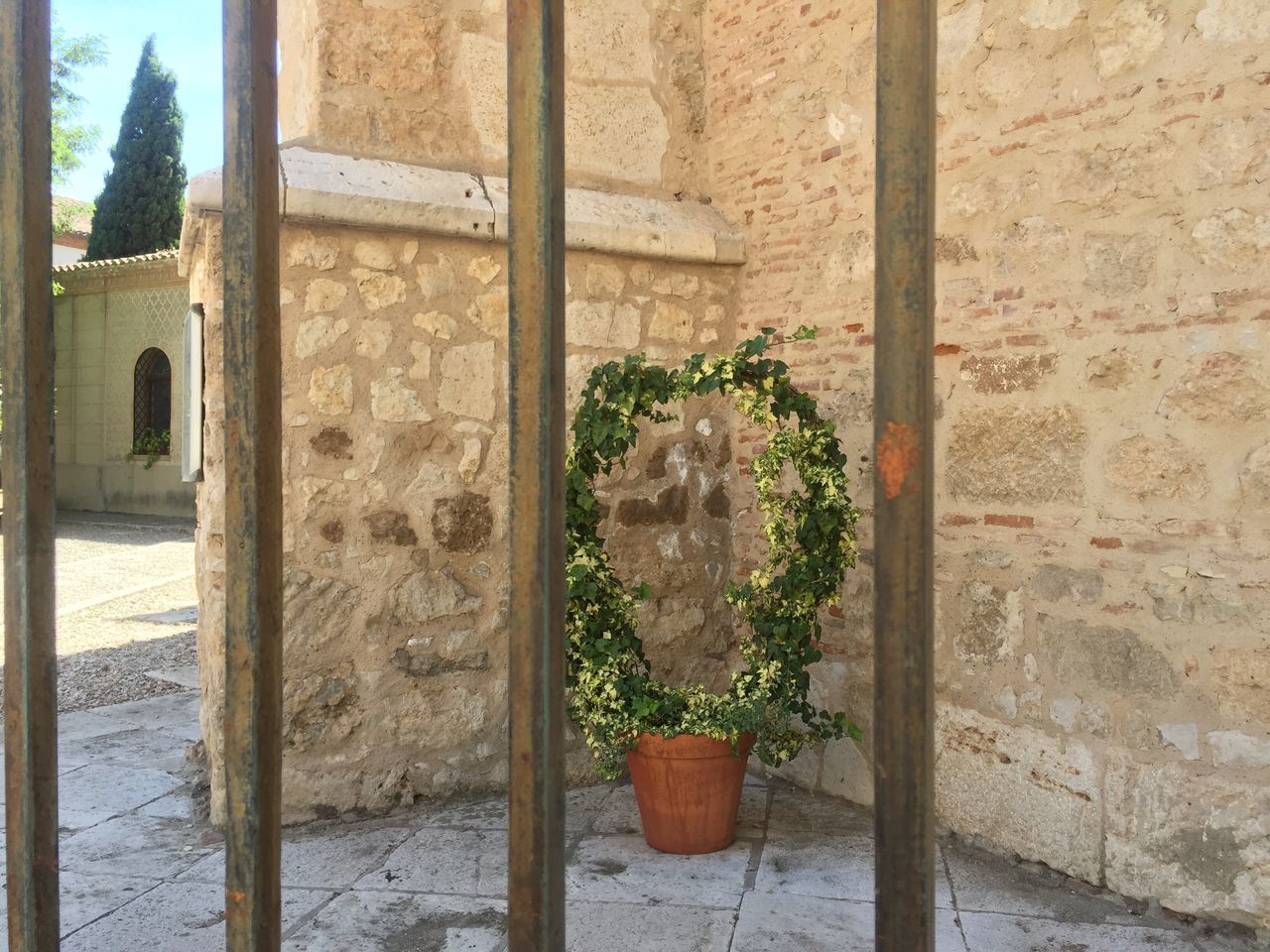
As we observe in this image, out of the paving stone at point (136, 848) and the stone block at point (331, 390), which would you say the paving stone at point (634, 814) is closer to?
the paving stone at point (136, 848)

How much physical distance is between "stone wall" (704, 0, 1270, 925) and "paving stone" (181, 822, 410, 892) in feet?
5.85

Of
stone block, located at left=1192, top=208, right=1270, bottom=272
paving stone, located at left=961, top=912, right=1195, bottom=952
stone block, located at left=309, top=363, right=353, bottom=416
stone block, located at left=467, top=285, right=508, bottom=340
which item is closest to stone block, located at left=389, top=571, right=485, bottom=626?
stone block, located at left=309, top=363, right=353, bottom=416

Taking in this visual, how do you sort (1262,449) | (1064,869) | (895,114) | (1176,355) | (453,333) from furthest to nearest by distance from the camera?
(453,333) < (1064,869) < (1176,355) < (1262,449) < (895,114)

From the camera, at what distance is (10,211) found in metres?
1.22

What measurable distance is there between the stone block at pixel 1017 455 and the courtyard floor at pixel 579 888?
120 cm

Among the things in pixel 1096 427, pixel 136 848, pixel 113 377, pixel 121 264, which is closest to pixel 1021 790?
pixel 1096 427

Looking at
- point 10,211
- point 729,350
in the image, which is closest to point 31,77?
point 10,211

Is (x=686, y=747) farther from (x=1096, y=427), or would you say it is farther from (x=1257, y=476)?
(x=1257, y=476)

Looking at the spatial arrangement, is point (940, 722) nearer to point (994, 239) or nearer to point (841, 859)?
point (841, 859)

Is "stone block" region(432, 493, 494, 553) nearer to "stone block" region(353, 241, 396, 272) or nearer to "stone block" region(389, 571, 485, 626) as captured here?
"stone block" region(389, 571, 485, 626)

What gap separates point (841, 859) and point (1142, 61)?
2.61m

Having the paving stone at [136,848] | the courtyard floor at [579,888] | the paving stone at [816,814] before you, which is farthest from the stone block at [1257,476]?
the paving stone at [136,848]

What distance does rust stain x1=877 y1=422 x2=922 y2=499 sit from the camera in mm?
921

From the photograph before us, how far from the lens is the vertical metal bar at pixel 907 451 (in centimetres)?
92
